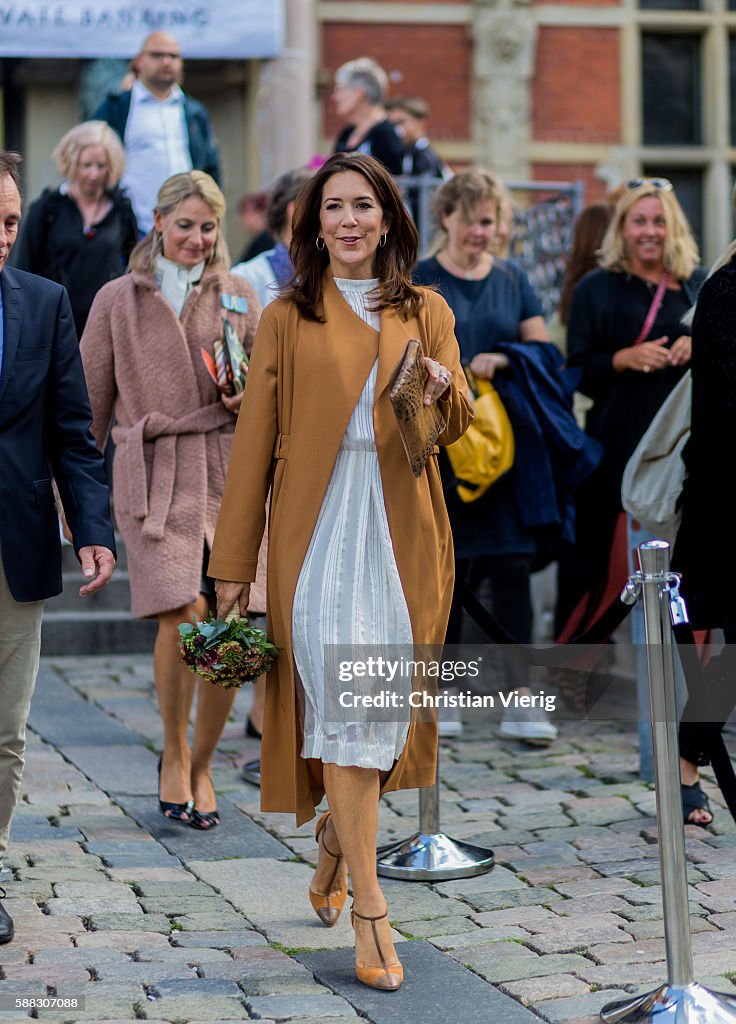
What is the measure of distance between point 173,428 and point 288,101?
662cm

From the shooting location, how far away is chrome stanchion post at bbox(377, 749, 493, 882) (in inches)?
198

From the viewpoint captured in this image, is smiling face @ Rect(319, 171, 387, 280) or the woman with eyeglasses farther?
the woman with eyeglasses

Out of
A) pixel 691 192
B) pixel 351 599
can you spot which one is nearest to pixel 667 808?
pixel 351 599

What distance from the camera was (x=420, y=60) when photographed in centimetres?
1295

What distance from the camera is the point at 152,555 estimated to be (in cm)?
558

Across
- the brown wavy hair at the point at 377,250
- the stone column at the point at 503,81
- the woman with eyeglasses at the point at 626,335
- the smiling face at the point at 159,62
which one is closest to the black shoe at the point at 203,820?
the brown wavy hair at the point at 377,250

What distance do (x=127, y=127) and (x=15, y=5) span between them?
69.2 inches

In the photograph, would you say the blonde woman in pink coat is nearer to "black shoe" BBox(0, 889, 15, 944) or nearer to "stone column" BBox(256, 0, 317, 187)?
"black shoe" BBox(0, 889, 15, 944)

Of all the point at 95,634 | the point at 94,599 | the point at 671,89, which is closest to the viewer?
the point at 95,634

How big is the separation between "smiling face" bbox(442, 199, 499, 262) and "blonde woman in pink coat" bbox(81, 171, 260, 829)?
119 centimetres

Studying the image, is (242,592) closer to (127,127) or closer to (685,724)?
(685,724)

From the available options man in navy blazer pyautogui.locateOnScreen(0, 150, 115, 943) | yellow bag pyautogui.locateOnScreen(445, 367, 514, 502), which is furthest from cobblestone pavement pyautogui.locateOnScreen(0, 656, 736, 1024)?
yellow bag pyautogui.locateOnScreen(445, 367, 514, 502)

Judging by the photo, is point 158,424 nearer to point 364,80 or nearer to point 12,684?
point 12,684

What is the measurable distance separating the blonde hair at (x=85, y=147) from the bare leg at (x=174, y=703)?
304 cm
